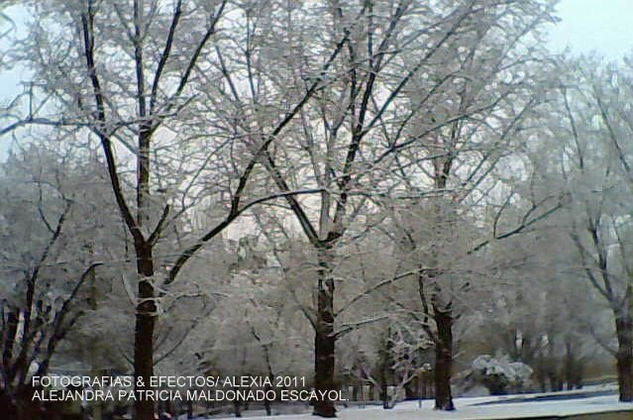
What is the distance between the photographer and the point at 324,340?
6.73ft

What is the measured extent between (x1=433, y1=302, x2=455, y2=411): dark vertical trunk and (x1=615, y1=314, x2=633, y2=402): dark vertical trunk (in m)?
0.62

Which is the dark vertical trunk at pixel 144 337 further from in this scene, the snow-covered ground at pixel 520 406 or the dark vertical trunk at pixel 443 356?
the dark vertical trunk at pixel 443 356

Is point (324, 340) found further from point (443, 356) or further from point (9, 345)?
point (9, 345)

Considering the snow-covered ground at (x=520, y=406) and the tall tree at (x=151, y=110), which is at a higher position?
the tall tree at (x=151, y=110)

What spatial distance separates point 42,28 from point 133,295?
0.77m

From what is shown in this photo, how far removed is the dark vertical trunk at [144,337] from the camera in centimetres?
189

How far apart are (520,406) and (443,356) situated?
347 millimetres

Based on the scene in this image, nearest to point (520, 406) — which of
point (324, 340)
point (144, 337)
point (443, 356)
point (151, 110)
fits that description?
point (443, 356)

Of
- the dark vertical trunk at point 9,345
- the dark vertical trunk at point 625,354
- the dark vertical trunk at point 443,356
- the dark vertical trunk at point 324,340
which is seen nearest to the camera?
the dark vertical trunk at point 9,345

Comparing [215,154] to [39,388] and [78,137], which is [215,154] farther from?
[39,388]

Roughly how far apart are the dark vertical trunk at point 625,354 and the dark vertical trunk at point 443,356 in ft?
2.04

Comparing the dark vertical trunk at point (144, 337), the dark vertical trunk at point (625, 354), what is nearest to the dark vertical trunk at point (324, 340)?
the dark vertical trunk at point (144, 337)

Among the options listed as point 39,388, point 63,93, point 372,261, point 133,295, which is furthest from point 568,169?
point 39,388

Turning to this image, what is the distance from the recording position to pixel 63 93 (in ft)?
6.02
